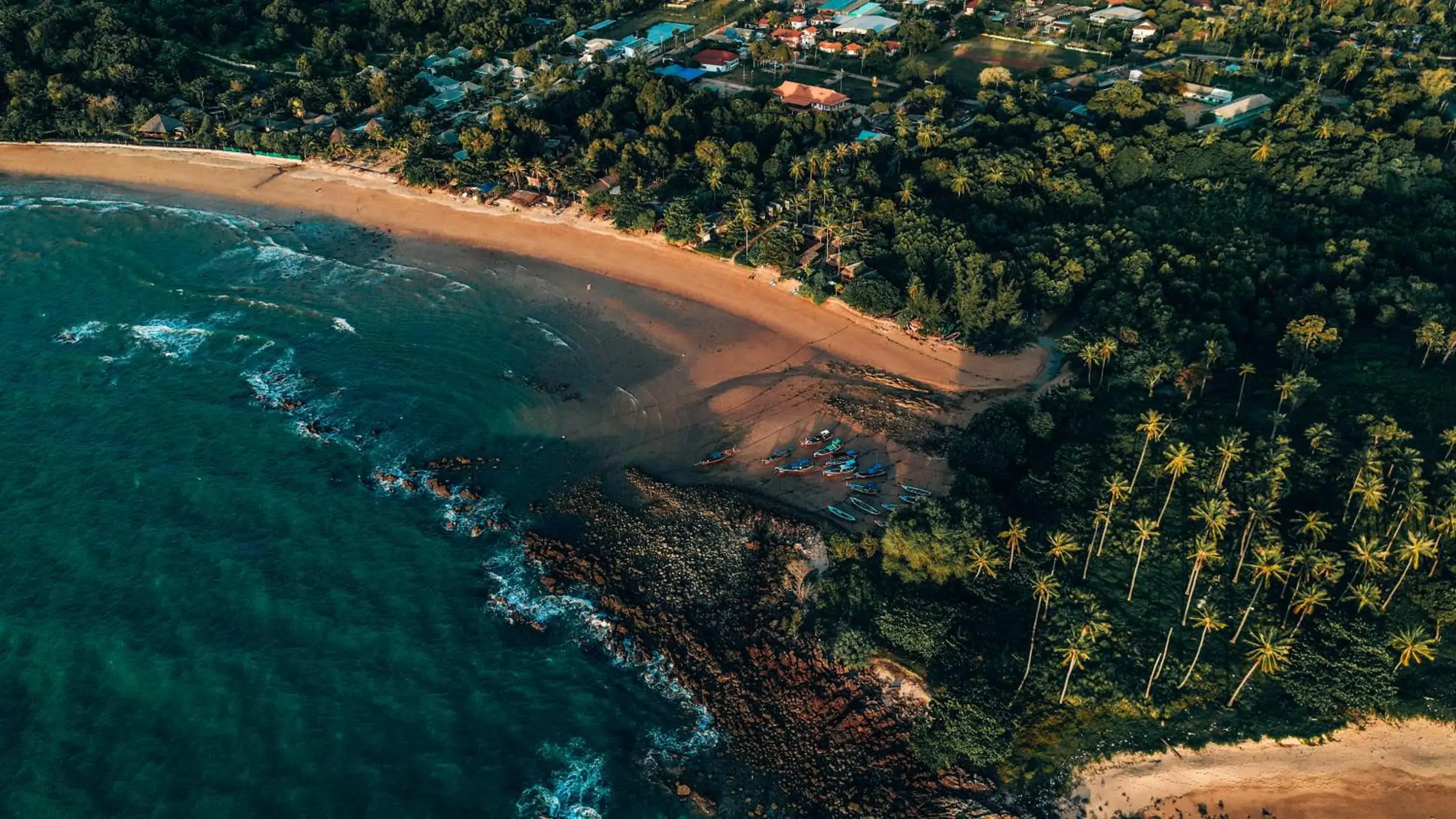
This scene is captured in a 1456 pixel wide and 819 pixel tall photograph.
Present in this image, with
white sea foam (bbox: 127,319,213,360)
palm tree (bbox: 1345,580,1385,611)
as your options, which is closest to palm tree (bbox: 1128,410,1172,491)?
palm tree (bbox: 1345,580,1385,611)

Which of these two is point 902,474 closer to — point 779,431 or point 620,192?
point 779,431

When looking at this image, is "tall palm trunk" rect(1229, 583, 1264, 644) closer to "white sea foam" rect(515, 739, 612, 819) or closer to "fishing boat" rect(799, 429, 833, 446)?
"fishing boat" rect(799, 429, 833, 446)

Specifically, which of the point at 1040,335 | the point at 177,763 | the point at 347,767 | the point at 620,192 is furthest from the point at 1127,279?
the point at 177,763

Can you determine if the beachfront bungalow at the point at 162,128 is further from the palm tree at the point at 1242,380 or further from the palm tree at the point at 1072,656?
the palm tree at the point at 1242,380

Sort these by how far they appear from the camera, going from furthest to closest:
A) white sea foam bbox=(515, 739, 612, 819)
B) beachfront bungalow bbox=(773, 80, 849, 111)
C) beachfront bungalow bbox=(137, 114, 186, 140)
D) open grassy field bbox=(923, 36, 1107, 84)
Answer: open grassy field bbox=(923, 36, 1107, 84) → beachfront bungalow bbox=(773, 80, 849, 111) → beachfront bungalow bbox=(137, 114, 186, 140) → white sea foam bbox=(515, 739, 612, 819)

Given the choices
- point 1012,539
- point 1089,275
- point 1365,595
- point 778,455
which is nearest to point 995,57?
point 1089,275

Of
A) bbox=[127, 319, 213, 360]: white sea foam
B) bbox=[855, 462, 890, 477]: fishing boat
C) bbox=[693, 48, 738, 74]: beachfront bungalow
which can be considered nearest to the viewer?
bbox=[855, 462, 890, 477]: fishing boat

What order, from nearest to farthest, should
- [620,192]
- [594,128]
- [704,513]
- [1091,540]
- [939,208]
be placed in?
1. [1091,540]
2. [704,513]
3. [939,208]
4. [620,192]
5. [594,128]

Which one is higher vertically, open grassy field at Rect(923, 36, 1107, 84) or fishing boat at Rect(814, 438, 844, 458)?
open grassy field at Rect(923, 36, 1107, 84)
